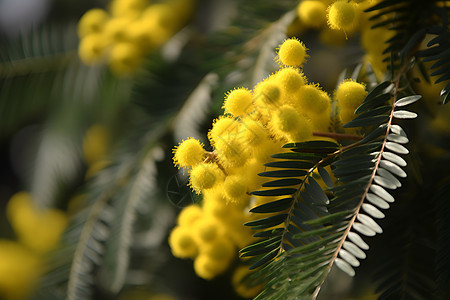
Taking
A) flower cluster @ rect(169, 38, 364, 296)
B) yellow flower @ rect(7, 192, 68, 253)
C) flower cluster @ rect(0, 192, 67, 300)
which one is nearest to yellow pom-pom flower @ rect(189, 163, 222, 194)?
flower cluster @ rect(169, 38, 364, 296)

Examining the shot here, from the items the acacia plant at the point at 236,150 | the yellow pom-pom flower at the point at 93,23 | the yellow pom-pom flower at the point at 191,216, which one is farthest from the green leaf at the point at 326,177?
the yellow pom-pom flower at the point at 93,23

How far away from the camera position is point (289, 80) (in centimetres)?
65

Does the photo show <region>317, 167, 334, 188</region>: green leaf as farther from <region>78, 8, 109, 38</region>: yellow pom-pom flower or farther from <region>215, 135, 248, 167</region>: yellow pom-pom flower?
<region>78, 8, 109, 38</region>: yellow pom-pom flower

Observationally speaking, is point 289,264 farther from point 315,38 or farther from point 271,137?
point 315,38

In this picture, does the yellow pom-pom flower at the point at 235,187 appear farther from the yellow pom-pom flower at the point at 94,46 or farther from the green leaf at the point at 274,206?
the yellow pom-pom flower at the point at 94,46

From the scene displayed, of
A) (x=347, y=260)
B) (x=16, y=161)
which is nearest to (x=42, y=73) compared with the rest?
(x=16, y=161)

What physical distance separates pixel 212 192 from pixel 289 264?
176 mm

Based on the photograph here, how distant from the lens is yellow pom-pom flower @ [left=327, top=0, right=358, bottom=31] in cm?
69

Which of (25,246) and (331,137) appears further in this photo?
(25,246)

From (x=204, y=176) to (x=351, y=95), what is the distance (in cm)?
27

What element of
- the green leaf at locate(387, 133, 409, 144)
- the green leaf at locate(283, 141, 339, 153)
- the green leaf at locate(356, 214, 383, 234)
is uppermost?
the green leaf at locate(387, 133, 409, 144)

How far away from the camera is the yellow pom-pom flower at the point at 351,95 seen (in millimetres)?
695

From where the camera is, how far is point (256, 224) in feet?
2.09

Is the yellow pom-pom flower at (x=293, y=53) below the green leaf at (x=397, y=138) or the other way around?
the other way around
